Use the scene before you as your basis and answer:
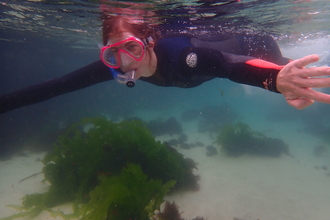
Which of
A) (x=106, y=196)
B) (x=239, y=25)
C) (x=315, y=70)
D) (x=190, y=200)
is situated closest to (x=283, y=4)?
(x=239, y=25)

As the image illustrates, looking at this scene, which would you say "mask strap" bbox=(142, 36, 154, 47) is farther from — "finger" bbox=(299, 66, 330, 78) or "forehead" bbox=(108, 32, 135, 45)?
"finger" bbox=(299, 66, 330, 78)

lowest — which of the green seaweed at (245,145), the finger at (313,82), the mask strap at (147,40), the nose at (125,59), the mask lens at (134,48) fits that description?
the green seaweed at (245,145)

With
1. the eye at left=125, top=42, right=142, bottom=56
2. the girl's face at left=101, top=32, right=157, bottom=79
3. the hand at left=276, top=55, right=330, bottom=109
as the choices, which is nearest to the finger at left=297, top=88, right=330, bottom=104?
the hand at left=276, top=55, right=330, bottom=109

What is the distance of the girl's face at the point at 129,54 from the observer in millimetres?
3266

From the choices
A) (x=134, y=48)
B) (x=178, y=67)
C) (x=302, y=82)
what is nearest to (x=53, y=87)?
(x=134, y=48)

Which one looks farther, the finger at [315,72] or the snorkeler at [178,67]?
the snorkeler at [178,67]

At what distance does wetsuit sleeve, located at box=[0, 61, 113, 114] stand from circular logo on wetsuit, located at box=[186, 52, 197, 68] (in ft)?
7.11

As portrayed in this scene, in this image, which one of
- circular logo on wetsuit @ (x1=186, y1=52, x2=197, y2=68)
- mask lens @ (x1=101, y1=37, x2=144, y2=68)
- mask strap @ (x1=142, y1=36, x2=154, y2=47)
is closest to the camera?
circular logo on wetsuit @ (x1=186, y1=52, x2=197, y2=68)

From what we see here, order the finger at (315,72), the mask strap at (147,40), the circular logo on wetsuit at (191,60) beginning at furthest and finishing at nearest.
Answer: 1. the mask strap at (147,40)
2. the circular logo on wetsuit at (191,60)
3. the finger at (315,72)

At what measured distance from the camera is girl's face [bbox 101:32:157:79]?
10.7ft

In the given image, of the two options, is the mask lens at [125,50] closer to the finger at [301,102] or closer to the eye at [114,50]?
the eye at [114,50]

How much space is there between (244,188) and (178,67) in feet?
23.6

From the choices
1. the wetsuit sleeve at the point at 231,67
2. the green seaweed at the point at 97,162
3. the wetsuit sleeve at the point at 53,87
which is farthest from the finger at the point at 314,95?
the green seaweed at the point at 97,162

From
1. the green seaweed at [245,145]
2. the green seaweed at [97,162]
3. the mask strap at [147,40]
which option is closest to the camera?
the mask strap at [147,40]
